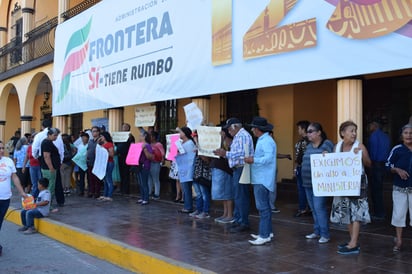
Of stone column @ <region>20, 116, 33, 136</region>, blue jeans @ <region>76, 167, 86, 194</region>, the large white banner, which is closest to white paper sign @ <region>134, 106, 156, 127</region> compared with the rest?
the large white banner

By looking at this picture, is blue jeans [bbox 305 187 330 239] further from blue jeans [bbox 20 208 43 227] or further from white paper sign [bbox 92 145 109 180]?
white paper sign [bbox 92 145 109 180]

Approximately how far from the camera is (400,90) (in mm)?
10242

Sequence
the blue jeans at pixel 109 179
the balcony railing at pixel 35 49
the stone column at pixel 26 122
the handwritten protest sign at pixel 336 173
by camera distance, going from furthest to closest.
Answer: the stone column at pixel 26 122 < the balcony railing at pixel 35 49 < the blue jeans at pixel 109 179 < the handwritten protest sign at pixel 336 173

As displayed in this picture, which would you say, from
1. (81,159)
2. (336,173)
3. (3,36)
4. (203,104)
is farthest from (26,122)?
(336,173)

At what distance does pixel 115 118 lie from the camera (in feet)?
37.9

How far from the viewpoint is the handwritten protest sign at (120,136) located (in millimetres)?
10385

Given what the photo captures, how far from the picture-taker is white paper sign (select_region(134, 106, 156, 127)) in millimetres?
10859

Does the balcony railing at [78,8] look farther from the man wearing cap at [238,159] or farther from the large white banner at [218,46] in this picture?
the man wearing cap at [238,159]

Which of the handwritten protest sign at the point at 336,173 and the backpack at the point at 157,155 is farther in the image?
the backpack at the point at 157,155

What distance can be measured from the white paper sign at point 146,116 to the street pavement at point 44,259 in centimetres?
441

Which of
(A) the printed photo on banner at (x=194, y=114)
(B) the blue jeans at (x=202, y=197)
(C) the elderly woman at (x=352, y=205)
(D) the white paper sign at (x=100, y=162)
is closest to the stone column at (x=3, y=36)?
(D) the white paper sign at (x=100, y=162)

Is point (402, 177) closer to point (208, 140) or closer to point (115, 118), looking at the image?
point (208, 140)

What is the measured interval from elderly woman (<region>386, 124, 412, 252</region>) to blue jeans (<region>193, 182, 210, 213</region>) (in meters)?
3.33

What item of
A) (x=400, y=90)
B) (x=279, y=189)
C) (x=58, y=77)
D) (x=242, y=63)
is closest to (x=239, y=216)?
(x=242, y=63)
